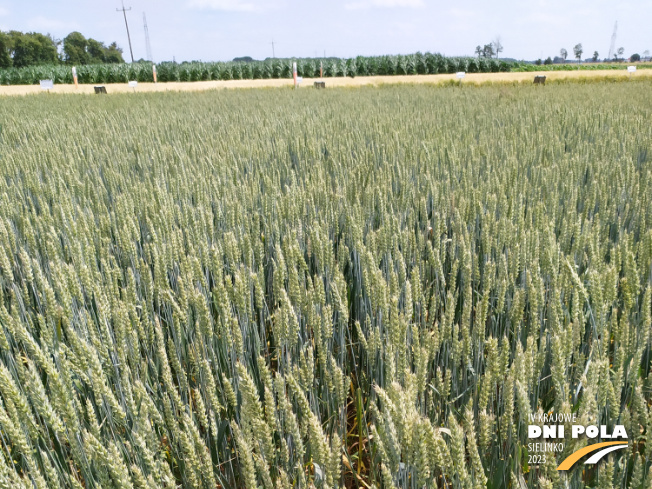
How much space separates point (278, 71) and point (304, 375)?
33.1m

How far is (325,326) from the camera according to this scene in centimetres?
108

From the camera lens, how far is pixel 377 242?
1672 millimetres

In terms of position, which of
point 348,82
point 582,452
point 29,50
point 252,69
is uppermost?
point 29,50

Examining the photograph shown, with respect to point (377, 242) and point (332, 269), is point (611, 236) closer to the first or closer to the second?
point (377, 242)

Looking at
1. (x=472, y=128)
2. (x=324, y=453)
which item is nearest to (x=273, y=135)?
(x=472, y=128)

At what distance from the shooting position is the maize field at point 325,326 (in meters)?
0.77

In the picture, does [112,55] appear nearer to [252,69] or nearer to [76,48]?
[76,48]

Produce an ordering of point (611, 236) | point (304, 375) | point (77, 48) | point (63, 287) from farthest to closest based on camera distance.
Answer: point (77, 48) → point (611, 236) → point (63, 287) → point (304, 375)

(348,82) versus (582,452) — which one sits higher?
(348,82)

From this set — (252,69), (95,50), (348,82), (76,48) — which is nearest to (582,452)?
(348,82)

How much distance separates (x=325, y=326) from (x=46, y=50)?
66.2m

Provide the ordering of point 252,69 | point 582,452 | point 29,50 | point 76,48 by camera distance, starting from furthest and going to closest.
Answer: point 76,48 < point 29,50 < point 252,69 < point 582,452

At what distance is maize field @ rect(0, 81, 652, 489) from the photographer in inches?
30.4

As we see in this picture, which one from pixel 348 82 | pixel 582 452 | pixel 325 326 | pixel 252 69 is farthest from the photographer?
pixel 252 69
